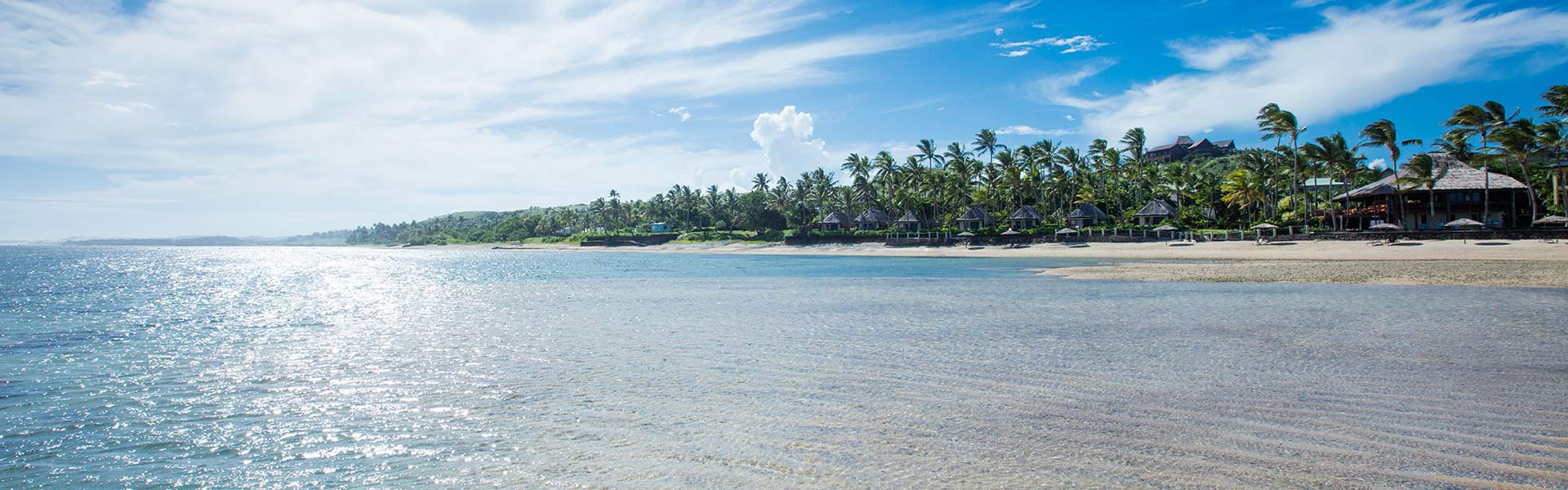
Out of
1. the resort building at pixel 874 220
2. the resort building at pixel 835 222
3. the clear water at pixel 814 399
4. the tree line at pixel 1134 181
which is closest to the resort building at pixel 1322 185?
the tree line at pixel 1134 181

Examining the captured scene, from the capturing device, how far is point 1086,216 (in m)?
70.4

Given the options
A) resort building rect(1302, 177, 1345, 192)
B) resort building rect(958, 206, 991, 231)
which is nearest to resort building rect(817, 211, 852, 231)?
resort building rect(958, 206, 991, 231)

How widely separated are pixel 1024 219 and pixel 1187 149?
74.5 metres

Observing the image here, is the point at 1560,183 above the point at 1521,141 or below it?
below

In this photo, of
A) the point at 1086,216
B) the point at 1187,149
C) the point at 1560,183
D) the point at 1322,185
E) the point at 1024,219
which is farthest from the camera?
the point at 1187,149

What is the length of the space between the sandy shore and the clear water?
22.1 ft

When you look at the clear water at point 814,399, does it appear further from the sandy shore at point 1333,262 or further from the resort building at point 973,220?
the resort building at point 973,220

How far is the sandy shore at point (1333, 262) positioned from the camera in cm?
2716

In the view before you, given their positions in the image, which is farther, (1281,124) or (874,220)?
(874,220)

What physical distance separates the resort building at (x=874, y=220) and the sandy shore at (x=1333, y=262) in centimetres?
2858

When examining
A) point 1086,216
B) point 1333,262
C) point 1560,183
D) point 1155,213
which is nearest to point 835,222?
point 1086,216

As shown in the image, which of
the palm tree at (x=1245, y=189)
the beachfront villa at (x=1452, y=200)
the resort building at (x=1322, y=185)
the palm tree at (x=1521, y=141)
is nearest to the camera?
the palm tree at (x=1521, y=141)

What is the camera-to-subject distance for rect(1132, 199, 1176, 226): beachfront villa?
214 ft

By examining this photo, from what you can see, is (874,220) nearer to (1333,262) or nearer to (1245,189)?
(1245,189)
